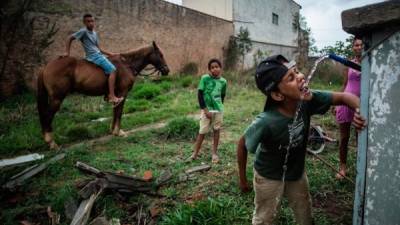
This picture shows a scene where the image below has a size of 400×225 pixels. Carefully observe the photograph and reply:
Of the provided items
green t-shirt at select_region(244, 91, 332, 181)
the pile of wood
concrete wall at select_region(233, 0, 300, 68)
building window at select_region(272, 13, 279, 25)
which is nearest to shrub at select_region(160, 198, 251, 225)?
the pile of wood

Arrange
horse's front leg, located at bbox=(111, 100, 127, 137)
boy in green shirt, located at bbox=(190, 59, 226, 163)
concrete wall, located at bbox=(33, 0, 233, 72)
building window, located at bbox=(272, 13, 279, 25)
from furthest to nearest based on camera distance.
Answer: building window, located at bbox=(272, 13, 279, 25), concrete wall, located at bbox=(33, 0, 233, 72), horse's front leg, located at bbox=(111, 100, 127, 137), boy in green shirt, located at bbox=(190, 59, 226, 163)

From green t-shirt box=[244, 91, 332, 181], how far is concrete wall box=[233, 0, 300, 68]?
19.7 meters

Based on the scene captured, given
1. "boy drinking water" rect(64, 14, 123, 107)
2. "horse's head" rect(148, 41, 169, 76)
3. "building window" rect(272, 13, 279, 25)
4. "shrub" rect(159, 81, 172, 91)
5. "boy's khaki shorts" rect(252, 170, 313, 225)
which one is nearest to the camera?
"boy's khaki shorts" rect(252, 170, 313, 225)

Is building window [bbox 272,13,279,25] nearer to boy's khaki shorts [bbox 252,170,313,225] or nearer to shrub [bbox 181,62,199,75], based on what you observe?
shrub [bbox 181,62,199,75]

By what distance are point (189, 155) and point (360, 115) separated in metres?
3.72

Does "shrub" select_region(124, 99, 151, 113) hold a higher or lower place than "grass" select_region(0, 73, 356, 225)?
higher

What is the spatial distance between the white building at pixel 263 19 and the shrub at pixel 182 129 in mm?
15605

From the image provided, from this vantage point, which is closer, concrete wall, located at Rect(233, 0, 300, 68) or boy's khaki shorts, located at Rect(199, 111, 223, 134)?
boy's khaki shorts, located at Rect(199, 111, 223, 134)

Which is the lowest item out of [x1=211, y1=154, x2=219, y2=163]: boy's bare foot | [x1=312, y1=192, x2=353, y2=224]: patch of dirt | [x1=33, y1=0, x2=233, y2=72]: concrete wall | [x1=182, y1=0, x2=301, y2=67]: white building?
[x1=312, y1=192, x2=353, y2=224]: patch of dirt

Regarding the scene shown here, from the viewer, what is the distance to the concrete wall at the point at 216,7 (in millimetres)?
21125

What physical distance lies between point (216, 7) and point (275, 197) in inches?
812

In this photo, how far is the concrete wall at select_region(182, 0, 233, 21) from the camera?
69.3ft

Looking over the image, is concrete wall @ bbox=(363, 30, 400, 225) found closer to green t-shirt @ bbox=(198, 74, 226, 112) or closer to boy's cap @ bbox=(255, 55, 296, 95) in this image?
boy's cap @ bbox=(255, 55, 296, 95)

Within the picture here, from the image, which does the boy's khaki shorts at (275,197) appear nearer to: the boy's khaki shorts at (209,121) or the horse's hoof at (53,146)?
the boy's khaki shorts at (209,121)
